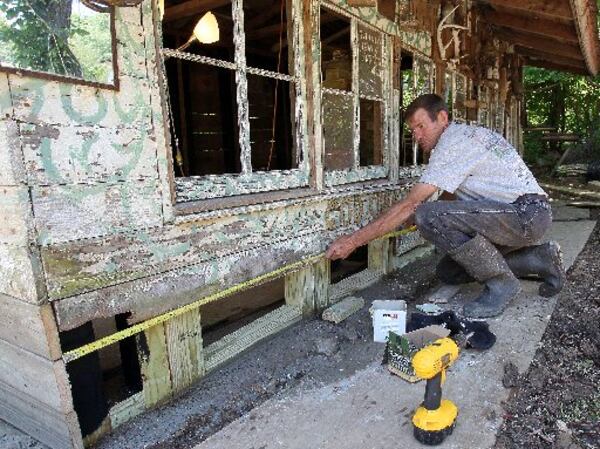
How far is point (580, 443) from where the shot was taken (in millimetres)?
1697

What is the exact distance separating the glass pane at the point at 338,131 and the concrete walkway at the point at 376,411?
1738mm

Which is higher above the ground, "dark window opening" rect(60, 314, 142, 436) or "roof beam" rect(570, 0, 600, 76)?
"roof beam" rect(570, 0, 600, 76)

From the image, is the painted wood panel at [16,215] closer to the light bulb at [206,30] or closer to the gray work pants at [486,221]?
the light bulb at [206,30]

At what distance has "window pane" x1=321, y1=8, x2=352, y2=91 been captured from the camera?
12.5 feet

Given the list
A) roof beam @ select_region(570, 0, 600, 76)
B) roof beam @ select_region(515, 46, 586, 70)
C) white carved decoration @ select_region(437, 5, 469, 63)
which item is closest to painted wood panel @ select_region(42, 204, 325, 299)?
white carved decoration @ select_region(437, 5, 469, 63)

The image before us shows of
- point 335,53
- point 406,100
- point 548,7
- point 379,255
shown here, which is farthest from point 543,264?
point 548,7

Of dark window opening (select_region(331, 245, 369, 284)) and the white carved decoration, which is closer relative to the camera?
dark window opening (select_region(331, 245, 369, 284))

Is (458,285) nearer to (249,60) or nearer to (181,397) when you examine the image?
(181,397)

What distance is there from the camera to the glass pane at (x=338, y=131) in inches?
131

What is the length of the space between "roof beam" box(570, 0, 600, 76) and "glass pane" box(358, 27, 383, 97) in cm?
250

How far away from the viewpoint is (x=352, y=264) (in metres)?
5.34

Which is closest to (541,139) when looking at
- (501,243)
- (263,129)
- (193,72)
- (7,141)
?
(263,129)

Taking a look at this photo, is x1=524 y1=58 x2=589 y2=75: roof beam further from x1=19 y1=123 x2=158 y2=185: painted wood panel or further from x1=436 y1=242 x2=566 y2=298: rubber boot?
x1=19 y1=123 x2=158 y2=185: painted wood panel

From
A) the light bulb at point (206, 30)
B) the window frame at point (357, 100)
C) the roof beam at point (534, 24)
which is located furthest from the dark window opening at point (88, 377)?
the roof beam at point (534, 24)
